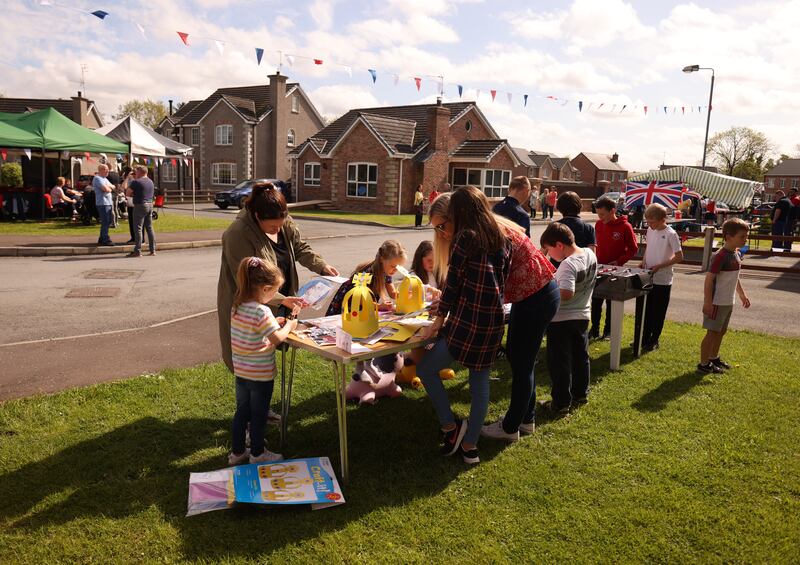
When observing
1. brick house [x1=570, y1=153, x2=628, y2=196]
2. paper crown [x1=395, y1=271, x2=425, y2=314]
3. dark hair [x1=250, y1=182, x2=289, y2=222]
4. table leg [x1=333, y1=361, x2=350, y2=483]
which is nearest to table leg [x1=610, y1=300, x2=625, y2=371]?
paper crown [x1=395, y1=271, x2=425, y2=314]

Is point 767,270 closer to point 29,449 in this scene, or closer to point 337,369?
point 337,369

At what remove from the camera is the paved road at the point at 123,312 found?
6.07 meters

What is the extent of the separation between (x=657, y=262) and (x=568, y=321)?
250 centimetres

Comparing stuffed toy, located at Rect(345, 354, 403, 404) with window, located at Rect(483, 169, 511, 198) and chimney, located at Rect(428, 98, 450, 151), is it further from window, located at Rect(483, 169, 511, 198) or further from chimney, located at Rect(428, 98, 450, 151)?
window, located at Rect(483, 169, 511, 198)

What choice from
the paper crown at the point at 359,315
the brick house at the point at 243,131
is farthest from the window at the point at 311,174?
the paper crown at the point at 359,315

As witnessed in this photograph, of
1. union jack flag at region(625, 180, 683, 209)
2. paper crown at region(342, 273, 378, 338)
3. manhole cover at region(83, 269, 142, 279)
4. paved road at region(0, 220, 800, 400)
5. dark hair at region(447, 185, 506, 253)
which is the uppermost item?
union jack flag at region(625, 180, 683, 209)

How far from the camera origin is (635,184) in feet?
63.5

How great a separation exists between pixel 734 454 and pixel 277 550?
3.38m

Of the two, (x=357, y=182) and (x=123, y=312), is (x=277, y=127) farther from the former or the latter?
(x=123, y=312)

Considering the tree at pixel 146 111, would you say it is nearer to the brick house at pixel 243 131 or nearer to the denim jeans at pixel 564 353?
the brick house at pixel 243 131

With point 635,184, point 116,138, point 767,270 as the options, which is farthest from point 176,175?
point 767,270

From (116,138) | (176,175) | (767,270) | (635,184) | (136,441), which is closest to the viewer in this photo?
(136,441)

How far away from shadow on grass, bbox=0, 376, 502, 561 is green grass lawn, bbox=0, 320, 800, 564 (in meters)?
0.01

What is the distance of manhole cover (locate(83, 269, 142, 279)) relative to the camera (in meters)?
11.1
